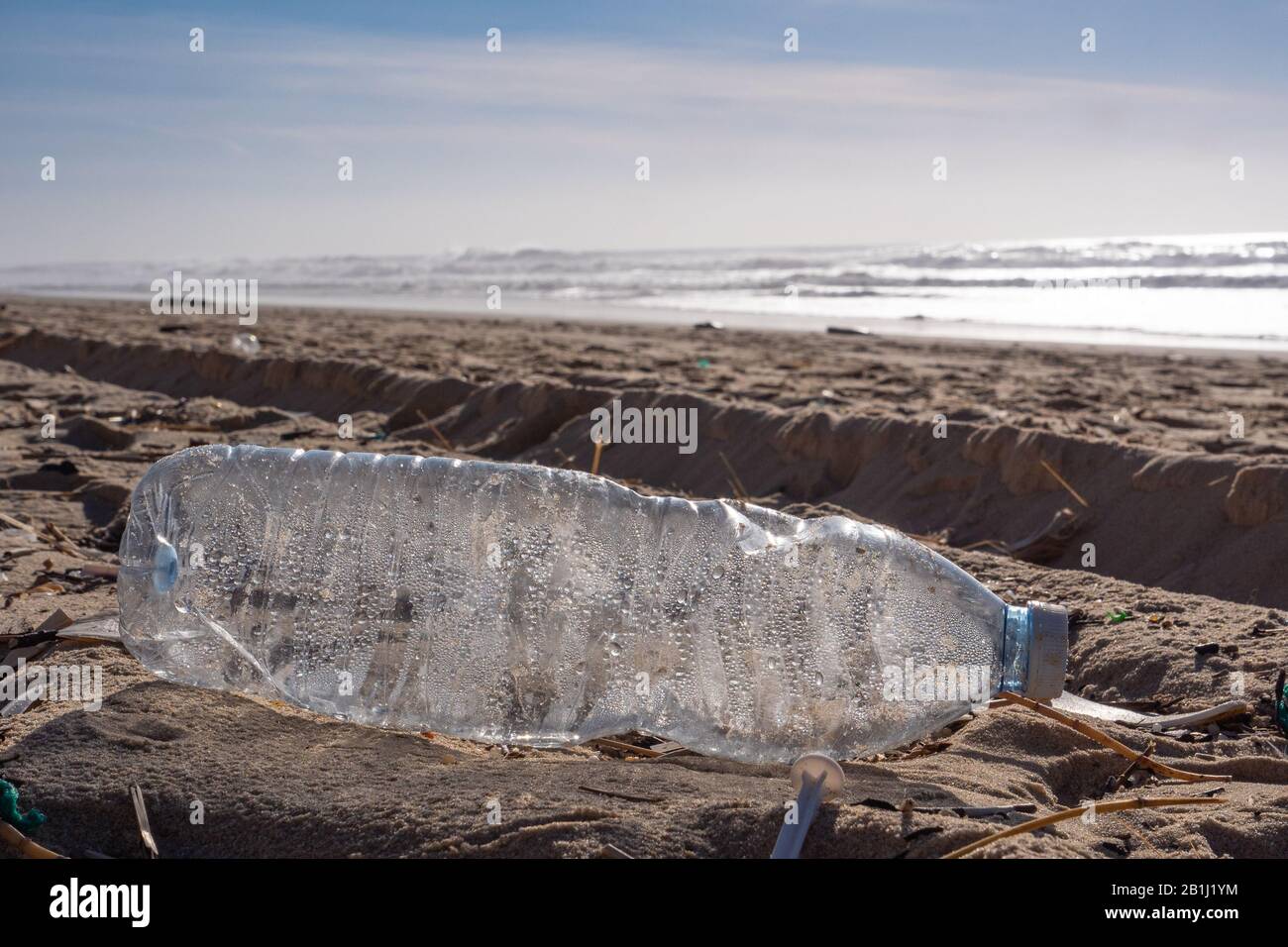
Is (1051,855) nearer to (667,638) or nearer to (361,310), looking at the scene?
(667,638)

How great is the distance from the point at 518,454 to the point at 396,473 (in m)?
3.38

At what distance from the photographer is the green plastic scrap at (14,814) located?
6.17 feet

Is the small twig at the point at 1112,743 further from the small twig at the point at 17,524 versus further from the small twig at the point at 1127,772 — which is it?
the small twig at the point at 17,524

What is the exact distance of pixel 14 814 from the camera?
1885mm

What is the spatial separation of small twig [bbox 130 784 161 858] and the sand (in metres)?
0.02

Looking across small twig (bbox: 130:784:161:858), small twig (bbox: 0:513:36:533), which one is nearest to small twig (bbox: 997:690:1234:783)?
small twig (bbox: 130:784:161:858)

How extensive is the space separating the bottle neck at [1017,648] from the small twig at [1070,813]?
28cm

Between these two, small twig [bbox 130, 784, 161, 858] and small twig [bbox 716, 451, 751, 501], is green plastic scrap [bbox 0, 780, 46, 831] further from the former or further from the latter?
small twig [bbox 716, 451, 751, 501]

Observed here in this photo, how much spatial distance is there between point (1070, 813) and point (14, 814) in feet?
5.70

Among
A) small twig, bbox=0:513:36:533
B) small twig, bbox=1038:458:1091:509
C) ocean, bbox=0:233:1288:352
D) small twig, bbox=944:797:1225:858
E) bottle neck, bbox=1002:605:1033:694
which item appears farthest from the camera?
ocean, bbox=0:233:1288:352

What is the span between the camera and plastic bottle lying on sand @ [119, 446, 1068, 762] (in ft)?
7.47

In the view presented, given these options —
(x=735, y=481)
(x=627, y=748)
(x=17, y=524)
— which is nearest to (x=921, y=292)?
(x=735, y=481)

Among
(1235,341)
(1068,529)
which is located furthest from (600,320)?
(1068,529)

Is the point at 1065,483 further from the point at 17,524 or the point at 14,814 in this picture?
the point at 17,524
